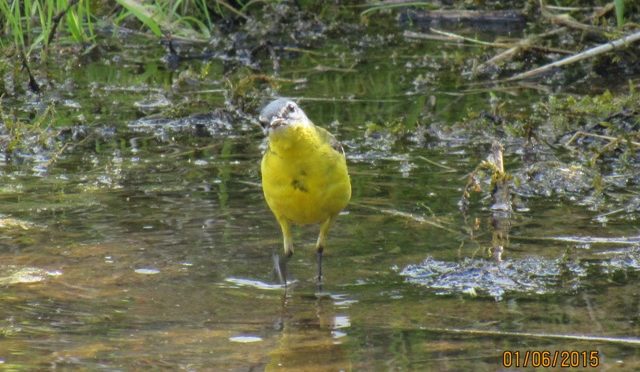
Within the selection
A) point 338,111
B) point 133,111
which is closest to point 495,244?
point 338,111

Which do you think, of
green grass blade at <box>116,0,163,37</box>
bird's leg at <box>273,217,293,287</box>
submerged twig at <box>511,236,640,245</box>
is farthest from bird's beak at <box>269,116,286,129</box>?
green grass blade at <box>116,0,163,37</box>

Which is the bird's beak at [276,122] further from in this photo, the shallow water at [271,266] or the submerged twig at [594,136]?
the submerged twig at [594,136]

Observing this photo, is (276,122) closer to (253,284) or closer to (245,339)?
(253,284)

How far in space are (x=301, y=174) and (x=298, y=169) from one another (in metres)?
0.03

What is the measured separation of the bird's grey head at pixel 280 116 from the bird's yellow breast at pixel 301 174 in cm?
3

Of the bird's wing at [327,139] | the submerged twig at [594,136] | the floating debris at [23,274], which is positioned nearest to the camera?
the floating debris at [23,274]

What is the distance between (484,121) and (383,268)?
309cm

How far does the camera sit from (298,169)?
5.56m

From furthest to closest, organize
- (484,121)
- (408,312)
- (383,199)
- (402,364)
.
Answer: (484,121), (383,199), (408,312), (402,364)

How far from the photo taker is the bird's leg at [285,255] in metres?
5.59

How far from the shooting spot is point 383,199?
692cm

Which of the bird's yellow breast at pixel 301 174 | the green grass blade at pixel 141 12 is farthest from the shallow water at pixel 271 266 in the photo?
the green grass blade at pixel 141 12

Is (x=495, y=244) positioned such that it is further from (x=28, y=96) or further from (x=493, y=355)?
(x=28, y=96)

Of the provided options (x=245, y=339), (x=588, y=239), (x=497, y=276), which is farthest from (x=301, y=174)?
(x=588, y=239)
